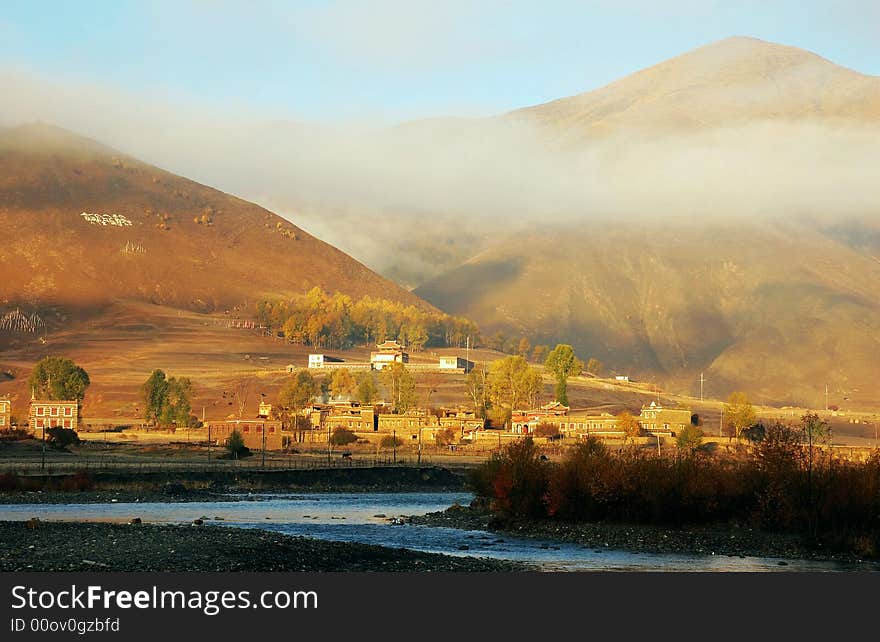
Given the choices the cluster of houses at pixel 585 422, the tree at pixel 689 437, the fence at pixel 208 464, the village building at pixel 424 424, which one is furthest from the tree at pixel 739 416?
the fence at pixel 208 464

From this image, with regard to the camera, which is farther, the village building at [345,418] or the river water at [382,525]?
the village building at [345,418]

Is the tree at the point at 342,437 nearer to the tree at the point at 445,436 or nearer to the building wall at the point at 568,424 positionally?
the tree at the point at 445,436

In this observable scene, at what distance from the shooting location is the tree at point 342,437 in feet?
420

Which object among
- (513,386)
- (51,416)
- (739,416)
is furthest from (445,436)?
(51,416)

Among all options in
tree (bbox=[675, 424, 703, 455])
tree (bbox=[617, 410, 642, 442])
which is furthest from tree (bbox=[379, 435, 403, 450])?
tree (bbox=[675, 424, 703, 455])

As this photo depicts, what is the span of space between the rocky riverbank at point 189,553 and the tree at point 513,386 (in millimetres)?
120310

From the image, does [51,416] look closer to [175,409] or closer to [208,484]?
[175,409]

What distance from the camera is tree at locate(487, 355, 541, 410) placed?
535 ft

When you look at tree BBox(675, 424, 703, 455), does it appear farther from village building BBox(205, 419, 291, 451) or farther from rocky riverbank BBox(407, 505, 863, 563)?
rocky riverbank BBox(407, 505, 863, 563)

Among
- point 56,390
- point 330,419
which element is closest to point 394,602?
point 330,419

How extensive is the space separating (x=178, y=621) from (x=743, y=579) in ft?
49.2

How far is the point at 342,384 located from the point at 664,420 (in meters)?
47.0

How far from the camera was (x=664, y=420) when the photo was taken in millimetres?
151500

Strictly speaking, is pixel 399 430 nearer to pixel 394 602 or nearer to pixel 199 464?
pixel 199 464
